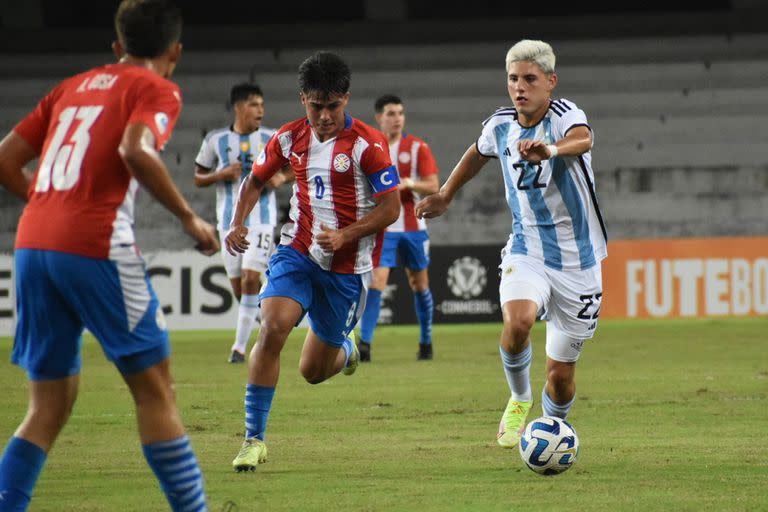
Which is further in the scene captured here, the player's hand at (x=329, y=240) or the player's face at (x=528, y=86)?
the player's face at (x=528, y=86)

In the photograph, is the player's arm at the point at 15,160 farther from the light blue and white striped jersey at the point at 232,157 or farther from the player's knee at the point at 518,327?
the light blue and white striped jersey at the point at 232,157

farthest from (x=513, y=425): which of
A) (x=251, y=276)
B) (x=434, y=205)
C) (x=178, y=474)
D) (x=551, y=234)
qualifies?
(x=251, y=276)

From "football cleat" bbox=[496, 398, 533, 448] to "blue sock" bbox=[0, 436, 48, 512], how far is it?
3142 mm

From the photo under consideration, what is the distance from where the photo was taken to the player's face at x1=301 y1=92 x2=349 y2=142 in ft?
21.0

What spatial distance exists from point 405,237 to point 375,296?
0.66 metres

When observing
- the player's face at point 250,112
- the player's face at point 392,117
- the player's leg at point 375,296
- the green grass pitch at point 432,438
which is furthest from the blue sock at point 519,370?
the player's face at point 392,117

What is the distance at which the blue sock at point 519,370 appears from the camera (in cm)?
675

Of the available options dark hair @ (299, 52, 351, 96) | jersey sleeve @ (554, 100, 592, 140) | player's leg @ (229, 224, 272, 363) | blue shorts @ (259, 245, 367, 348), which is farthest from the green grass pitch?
dark hair @ (299, 52, 351, 96)

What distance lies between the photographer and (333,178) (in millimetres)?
6672

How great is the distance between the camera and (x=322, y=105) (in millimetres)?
6430

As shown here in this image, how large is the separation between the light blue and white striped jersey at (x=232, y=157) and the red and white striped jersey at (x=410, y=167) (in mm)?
1233

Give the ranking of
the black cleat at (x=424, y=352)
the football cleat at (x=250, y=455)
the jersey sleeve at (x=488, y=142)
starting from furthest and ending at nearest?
the black cleat at (x=424, y=352), the jersey sleeve at (x=488, y=142), the football cleat at (x=250, y=455)

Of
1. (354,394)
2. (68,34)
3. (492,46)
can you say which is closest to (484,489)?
(354,394)

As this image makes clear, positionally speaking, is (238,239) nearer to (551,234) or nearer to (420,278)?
(551,234)
